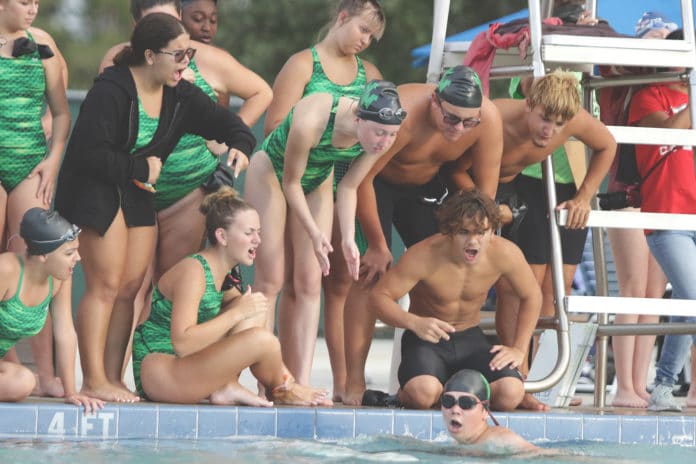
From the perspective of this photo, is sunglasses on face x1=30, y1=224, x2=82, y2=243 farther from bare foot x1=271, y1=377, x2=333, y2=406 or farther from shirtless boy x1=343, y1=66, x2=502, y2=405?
shirtless boy x1=343, y1=66, x2=502, y2=405

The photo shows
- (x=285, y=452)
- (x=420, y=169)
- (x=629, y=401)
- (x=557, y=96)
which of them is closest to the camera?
(x=285, y=452)

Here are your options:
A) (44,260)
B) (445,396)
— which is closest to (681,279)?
(445,396)

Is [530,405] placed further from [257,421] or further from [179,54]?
[179,54]

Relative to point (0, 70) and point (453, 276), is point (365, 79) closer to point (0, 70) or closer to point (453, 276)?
point (453, 276)

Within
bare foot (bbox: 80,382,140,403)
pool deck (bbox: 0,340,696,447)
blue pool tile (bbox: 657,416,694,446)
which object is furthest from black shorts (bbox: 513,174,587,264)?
bare foot (bbox: 80,382,140,403)

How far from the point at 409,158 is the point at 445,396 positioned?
4.69 feet

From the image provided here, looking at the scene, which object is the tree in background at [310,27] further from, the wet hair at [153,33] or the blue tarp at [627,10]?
the wet hair at [153,33]

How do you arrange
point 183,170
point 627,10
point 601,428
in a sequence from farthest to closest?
point 627,10, point 183,170, point 601,428

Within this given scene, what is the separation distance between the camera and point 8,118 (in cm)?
600

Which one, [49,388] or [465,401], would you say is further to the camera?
[49,388]

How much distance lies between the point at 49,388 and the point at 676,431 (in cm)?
313

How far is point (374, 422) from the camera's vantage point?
5867 mm

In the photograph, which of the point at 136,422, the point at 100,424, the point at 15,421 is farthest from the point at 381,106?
the point at 15,421

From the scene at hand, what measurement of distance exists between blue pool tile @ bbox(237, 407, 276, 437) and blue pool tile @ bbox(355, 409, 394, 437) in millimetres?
406
